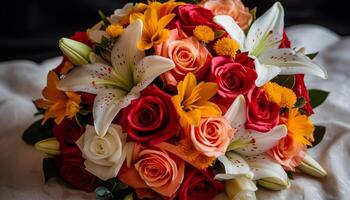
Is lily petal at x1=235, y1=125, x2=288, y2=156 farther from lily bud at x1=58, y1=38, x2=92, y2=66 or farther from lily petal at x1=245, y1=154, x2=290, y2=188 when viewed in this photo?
lily bud at x1=58, y1=38, x2=92, y2=66

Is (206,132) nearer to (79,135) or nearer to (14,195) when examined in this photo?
(79,135)

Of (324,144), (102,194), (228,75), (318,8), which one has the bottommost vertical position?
(318,8)

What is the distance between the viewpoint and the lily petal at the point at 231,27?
73 centimetres

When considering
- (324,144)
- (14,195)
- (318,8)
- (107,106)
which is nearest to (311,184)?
(324,144)

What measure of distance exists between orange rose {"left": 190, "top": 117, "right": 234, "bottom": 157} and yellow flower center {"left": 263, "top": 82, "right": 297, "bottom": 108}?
0.28 ft

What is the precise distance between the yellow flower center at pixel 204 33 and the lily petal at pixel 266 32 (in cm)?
7

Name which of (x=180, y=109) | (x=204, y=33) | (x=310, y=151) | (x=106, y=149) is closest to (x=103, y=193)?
(x=106, y=149)

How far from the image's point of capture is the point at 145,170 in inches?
27.6

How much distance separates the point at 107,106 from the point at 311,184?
0.35m

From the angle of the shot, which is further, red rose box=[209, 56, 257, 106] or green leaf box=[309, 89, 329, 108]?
green leaf box=[309, 89, 329, 108]

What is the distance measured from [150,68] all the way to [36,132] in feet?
1.13

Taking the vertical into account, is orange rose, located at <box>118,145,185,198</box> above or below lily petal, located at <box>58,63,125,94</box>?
below

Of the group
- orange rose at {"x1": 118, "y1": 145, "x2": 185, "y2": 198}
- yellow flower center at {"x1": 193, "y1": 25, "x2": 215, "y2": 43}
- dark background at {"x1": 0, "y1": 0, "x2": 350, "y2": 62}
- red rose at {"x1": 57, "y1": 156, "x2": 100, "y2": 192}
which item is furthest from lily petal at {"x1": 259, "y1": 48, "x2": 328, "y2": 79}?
dark background at {"x1": 0, "y1": 0, "x2": 350, "y2": 62}

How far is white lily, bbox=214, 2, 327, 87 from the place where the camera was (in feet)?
2.39
